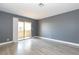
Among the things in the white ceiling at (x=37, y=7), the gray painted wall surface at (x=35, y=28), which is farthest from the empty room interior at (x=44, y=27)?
the gray painted wall surface at (x=35, y=28)

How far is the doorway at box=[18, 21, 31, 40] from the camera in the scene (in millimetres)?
8719

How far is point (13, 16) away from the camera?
741 centimetres

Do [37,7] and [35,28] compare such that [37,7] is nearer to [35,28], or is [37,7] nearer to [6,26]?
[6,26]

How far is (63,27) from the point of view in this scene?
7168 mm

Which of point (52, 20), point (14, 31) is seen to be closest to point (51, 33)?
point (52, 20)

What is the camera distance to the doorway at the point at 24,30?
872cm

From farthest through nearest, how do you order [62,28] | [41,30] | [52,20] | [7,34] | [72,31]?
[41,30] → [52,20] → [62,28] → [7,34] → [72,31]

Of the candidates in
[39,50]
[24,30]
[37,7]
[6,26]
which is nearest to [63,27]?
[37,7]

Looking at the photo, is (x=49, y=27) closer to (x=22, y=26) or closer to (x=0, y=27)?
(x=22, y=26)

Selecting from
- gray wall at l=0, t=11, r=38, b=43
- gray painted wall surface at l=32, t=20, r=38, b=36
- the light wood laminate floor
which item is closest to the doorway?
gray painted wall surface at l=32, t=20, r=38, b=36

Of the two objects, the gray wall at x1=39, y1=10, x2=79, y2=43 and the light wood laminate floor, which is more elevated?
the gray wall at x1=39, y1=10, x2=79, y2=43

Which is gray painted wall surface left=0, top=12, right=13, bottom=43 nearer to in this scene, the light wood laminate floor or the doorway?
the light wood laminate floor

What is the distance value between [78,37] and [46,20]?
4.24 meters

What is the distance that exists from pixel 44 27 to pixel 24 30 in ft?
7.07
